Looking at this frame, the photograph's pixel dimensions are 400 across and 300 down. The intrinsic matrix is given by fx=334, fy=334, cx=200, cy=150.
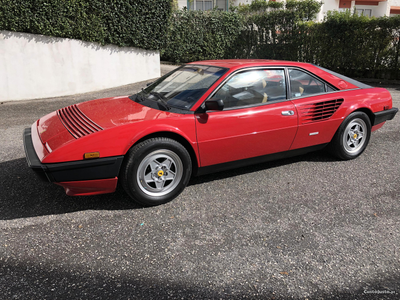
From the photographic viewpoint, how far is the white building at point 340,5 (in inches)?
901

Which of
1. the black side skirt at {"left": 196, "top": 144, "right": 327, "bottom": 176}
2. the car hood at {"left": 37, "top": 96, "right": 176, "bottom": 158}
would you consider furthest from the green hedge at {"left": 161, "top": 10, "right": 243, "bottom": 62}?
the black side skirt at {"left": 196, "top": 144, "right": 327, "bottom": 176}

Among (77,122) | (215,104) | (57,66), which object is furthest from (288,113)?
(57,66)

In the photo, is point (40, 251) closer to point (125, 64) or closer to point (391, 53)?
point (125, 64)

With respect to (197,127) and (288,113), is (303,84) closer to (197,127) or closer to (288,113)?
(288,113)

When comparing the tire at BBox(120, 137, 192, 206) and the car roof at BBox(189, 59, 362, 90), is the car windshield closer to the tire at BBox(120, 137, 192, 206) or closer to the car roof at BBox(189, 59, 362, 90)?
the car roof at BBox(189, 59, 362, 90)

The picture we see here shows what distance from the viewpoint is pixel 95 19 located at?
10133mm

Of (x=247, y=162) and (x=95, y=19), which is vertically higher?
(x=95, y=19)

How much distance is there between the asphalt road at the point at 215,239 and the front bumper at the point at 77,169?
431mm

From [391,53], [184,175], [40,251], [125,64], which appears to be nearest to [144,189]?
[184,175]

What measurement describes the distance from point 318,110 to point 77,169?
9.91ft

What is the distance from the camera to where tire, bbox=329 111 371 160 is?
459 centimetres

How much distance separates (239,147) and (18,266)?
2430mm

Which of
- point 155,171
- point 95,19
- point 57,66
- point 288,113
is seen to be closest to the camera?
point 155,171

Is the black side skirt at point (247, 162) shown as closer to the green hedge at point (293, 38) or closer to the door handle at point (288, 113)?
the door handle at point (288, 113)
